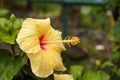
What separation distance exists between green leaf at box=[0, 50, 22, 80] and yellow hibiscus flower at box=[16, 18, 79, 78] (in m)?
0.10

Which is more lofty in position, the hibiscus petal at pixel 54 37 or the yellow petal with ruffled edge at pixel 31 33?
the yellow petal with ruffled edge at pixel 31 33

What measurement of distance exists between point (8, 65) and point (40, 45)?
0.15 metres

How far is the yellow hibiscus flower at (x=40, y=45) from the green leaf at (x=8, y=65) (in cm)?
10

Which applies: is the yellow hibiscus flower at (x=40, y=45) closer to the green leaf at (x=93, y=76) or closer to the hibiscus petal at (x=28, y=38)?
the hibiscus petal at (x=28, y=38)

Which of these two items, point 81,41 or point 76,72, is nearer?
point 76,72

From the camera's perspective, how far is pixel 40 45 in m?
1.66

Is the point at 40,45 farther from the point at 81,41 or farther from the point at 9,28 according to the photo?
the point at 81,41

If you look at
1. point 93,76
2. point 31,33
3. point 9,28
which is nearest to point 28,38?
point 31,33

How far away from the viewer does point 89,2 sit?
4230mm

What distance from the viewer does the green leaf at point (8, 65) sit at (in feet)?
5.40

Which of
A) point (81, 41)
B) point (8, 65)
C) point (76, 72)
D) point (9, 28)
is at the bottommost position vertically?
point (81, 41)

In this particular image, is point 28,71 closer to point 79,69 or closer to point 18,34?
point 18,34

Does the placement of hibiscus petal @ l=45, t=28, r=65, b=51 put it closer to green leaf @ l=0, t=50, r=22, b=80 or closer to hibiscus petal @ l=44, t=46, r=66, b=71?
hibiscus petal @ l=44, t=46, r=66, b=71

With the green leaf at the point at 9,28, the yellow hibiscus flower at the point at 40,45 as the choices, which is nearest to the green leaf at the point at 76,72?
the yellow hibiscus flower at the point at 40,45
